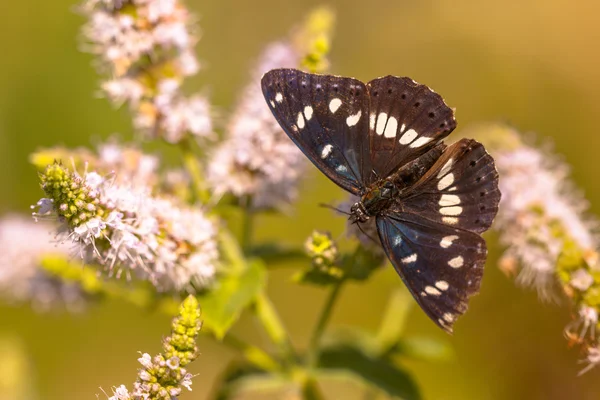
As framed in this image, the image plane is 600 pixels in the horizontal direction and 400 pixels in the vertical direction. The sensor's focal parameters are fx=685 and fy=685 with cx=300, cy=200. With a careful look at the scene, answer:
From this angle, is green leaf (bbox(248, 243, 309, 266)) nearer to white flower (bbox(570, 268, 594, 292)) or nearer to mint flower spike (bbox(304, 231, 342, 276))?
mint flower spike (bbox(304, 231, 342, 276))

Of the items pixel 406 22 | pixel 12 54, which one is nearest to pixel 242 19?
pixel 406 22

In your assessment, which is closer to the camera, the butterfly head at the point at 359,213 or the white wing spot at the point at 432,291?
the white wing spot at the point at 432,291

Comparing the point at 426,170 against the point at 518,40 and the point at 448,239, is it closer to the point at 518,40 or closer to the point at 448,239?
the point at 448,239

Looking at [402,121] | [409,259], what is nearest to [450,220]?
[409,259]

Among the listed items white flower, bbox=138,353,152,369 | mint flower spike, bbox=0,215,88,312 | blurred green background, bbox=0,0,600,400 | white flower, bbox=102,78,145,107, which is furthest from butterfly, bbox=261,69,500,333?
blurred green background, bbox=0,0,600,400

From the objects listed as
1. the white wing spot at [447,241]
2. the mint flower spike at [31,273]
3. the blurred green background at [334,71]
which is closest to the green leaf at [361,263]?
the white wing spot at [447,241]

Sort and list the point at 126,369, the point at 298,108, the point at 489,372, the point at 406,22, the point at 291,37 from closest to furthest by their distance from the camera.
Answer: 1. the point at 298,108
2. the point at 291,37
3. the point at 489,372
4. the point at 126,369
5. the point at 406,22

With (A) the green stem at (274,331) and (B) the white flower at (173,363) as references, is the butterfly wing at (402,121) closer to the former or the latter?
(A) the green stem at (274,331)
